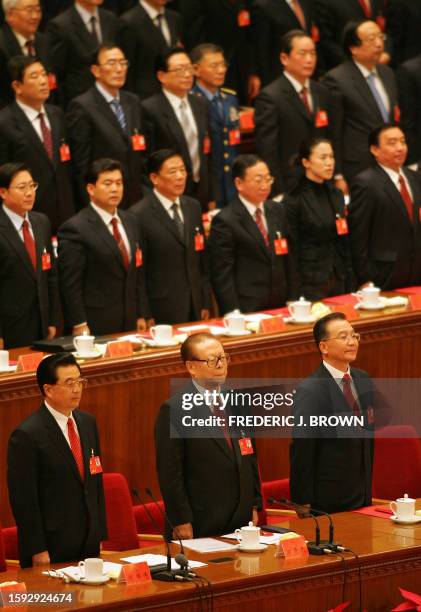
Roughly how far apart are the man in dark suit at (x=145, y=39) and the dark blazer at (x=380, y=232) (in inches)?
66.3

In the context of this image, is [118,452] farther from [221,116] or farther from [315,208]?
[221,116]

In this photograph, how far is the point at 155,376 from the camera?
696 cm

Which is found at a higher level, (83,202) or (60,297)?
(83,202)

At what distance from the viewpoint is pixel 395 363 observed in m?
7.66

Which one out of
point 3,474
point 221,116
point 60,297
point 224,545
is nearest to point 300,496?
point 224,545

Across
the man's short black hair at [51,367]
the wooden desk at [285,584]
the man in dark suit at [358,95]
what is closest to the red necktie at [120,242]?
the man's short black hair at [51,367]

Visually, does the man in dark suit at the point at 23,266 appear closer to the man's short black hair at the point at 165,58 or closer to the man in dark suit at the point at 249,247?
the man in dark suit at the point at 249,247

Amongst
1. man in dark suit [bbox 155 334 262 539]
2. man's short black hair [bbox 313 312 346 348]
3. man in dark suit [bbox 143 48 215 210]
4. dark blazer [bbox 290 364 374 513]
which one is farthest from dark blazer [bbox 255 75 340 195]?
man in dark suit [bbox 155 334 262 539]

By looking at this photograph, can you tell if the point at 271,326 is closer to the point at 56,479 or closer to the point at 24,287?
the point at 24,287

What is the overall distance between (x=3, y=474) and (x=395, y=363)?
85.1 inches

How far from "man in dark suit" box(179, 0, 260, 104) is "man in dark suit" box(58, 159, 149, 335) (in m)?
2.52

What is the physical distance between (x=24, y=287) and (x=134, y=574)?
2609 mm

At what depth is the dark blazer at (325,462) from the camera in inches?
247

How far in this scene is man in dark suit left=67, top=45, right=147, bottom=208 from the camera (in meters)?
8.50
